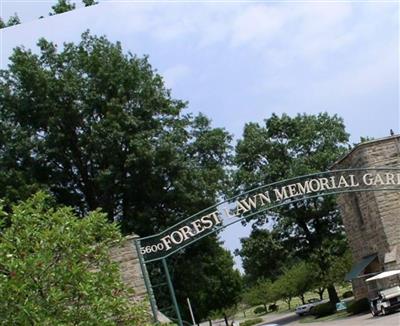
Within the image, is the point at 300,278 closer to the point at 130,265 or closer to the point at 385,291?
the point at 385,291

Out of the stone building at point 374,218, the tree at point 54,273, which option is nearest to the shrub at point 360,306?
the stone building at point 374,218

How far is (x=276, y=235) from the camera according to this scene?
1543 inches

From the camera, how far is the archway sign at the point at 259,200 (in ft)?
49.6

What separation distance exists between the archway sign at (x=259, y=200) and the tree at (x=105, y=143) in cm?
972

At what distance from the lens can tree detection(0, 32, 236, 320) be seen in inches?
1032

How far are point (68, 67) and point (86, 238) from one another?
20.4 meters

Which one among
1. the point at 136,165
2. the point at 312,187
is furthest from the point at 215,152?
the point at 312,187

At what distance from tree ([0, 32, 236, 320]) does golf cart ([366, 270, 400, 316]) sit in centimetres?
643

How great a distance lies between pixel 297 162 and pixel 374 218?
44.6 ft

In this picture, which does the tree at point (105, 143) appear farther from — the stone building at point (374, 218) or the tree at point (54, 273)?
the tree at point (54, 273)

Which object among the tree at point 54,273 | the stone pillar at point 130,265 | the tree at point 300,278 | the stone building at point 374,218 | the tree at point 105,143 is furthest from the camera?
the tree at point 300,278

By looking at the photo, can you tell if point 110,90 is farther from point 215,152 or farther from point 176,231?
point 176,231

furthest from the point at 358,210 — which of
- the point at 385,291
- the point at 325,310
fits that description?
the point at 325,310

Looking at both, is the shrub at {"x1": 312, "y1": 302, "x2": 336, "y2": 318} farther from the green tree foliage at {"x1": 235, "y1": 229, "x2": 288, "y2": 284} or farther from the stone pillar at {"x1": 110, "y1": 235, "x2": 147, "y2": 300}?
the stone pillar at {"x1": 110, "y1": 235, "x2": 147, "y2": 300}
